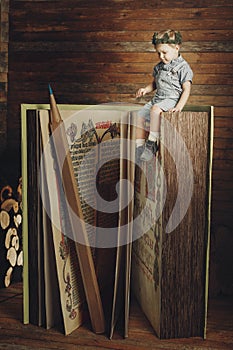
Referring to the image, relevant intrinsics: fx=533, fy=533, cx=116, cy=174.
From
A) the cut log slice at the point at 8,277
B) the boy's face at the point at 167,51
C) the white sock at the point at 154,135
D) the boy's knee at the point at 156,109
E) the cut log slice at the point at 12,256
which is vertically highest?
the boy's face at the point at 167,51

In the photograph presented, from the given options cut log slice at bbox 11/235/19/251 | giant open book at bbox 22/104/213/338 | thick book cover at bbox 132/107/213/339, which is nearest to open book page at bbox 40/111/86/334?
giant open book at bbox 22/104/213/338

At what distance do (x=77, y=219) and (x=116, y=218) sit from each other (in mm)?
264

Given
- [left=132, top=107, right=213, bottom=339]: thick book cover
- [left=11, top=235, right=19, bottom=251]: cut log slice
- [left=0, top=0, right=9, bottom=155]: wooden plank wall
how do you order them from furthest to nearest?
[left=0, top=0, right=9, bottom=155]: wooden plank wall → [left=11, top=235, right=19, bottom=251]: cut log slice → [left=132, top=107, right=213, bottom=339]: thick book cover

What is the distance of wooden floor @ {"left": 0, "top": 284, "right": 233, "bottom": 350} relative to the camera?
205 cm

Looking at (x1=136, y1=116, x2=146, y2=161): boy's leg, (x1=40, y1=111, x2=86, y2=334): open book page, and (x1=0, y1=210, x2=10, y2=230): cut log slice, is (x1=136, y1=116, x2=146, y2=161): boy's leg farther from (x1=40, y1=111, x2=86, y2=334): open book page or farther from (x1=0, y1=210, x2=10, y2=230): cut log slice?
(x1=0, y1=210, x2=10, y2=230): cut log slice

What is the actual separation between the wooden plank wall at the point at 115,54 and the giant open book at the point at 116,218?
2.04 feet

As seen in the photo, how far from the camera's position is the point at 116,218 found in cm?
231

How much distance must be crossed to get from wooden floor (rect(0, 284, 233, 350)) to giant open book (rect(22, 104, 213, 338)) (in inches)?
1.6

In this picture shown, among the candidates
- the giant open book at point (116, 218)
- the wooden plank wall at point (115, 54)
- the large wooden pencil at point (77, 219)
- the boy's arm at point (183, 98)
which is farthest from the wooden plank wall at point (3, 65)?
the boy's arm at point (183, 98)

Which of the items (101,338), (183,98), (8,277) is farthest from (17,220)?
(183,98)

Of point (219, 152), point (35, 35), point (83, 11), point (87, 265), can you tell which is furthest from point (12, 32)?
point (87, 265)

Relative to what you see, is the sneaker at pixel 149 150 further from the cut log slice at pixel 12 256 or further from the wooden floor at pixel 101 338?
the cut log slice at pixel 12 256

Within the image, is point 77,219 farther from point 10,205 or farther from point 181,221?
point 10,205

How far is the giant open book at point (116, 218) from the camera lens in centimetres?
204
